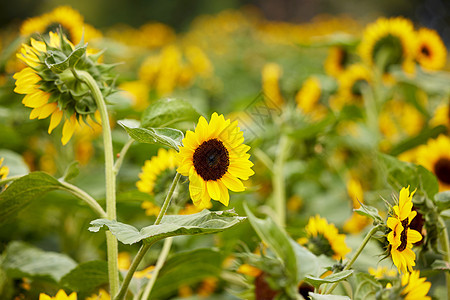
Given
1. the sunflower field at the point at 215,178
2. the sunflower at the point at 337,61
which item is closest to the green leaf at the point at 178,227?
the sunflower field at the point at 215,178

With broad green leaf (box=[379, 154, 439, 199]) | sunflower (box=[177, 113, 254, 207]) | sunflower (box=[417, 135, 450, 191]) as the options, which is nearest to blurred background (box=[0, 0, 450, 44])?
sunflower (box=[417, 135, 450, 191])

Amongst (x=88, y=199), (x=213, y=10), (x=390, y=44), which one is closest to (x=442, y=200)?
(x=88, y=199)

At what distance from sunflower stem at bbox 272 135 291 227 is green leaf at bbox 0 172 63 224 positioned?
1.42 feet

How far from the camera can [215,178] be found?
47 centimetres

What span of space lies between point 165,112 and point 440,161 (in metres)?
0.54

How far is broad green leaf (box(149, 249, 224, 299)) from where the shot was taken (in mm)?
607

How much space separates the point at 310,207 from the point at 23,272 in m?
0.65

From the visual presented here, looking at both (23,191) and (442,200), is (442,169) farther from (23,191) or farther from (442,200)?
(23,191)

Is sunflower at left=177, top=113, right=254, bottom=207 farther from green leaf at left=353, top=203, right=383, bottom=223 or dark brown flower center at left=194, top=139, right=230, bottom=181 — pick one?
green leaf at left=353, top=203, right=383, bottom=223

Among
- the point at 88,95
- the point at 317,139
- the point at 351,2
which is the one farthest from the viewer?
the point at 351,2

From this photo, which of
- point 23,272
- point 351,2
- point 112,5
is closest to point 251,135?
point 23,272

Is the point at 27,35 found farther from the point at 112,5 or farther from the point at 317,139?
the point at 112,5

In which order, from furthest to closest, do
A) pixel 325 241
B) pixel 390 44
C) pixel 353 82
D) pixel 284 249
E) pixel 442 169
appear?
pixel 353 82 < pixel 390 44 < pixel 442 169 < pixel 325 241 < pixel 284 249

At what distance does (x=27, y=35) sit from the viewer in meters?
0.82
